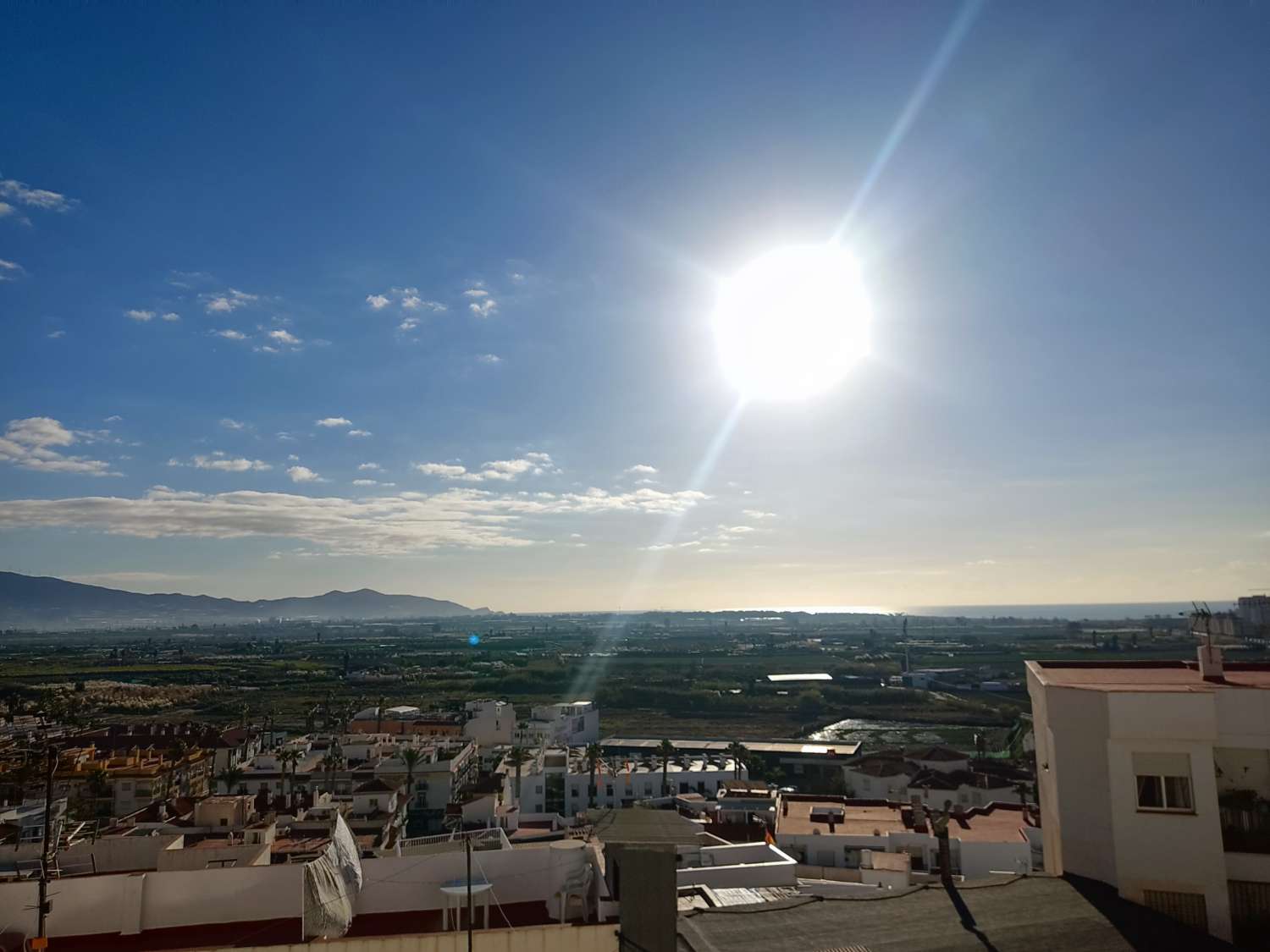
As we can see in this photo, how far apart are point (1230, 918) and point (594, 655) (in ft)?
467

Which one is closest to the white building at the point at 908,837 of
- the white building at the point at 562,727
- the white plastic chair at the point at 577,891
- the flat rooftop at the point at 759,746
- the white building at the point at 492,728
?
the white plastic chair at the point at 577,891

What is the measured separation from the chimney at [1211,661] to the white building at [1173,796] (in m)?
0.62

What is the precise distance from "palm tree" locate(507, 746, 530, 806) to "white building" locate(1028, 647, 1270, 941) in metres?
29.9

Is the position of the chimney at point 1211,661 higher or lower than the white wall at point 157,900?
higher

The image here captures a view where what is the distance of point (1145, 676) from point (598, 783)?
1307 inches

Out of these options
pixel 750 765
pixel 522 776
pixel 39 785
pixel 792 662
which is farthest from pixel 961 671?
pixel 39 785

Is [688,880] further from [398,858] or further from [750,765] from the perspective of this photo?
[750,765]

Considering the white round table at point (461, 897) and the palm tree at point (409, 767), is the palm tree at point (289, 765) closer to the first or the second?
the palm tree at point (409, 767)

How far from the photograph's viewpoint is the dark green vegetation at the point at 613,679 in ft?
257

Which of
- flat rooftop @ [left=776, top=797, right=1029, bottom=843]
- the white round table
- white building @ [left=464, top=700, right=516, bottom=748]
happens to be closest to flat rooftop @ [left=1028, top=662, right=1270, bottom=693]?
the white round table

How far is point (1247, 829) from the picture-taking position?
827cm

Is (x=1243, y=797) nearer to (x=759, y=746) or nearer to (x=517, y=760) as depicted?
(x=517, y=760)

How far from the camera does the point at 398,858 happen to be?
1059cm

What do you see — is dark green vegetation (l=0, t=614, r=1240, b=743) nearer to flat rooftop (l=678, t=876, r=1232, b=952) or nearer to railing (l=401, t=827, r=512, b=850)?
railing (l=401, t=827, r=512, b=850)
